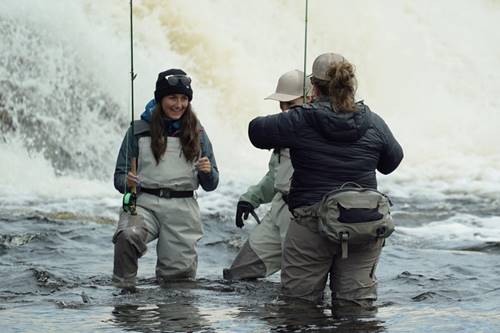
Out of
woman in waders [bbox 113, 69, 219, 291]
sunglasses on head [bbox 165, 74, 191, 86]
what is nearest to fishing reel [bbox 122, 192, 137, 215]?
woman in waders [bbox 113, 69, 219, 291]

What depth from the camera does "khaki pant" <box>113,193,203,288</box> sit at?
800cm

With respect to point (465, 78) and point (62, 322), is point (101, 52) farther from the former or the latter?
point (62, 322)

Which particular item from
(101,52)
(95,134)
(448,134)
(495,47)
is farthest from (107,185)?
(495,47)

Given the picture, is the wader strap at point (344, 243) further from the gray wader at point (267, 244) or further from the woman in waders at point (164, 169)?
the woman in waders at point (164, 169)

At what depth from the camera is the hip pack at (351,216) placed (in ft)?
22.3

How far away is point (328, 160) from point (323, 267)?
65 centimetres

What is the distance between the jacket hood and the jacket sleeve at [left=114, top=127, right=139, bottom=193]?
162cm

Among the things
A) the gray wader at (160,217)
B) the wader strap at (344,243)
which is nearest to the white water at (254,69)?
the gray wader at (160,217)

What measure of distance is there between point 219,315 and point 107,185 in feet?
31.4

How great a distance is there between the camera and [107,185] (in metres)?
16.9

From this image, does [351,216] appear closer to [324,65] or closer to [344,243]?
[344,243]

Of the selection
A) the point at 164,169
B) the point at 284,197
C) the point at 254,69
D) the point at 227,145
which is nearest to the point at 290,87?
the point at 284,197

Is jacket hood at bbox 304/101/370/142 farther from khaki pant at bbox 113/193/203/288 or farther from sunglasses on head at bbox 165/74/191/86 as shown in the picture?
khaki pant at bbox 113/193/203/288

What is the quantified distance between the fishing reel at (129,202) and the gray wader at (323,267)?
47.7 inches
